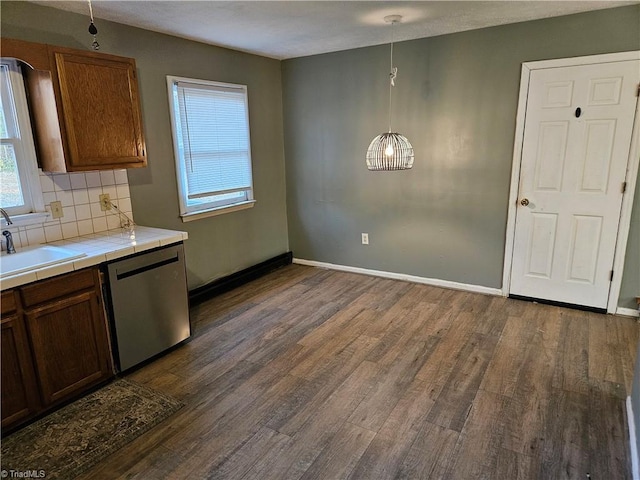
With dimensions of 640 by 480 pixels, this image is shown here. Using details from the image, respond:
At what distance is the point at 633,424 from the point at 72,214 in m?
3.63

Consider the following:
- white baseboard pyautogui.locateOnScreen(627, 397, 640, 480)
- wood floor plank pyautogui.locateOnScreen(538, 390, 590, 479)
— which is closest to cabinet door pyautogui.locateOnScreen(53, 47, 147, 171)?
wood floor plank pyautogui.locateOnScreen(538, 390, 590, 479)

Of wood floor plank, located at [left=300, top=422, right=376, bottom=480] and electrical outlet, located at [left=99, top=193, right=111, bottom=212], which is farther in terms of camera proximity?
electrical outlet, located at [left=99, top=193, right=111, bottom=212]

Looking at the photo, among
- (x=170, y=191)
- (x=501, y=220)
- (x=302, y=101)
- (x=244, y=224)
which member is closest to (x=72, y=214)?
(x=170, y=191)

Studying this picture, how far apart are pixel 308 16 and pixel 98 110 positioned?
162 centimetres

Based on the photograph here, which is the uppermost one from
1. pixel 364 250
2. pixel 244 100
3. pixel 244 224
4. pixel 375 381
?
pixel 244 100

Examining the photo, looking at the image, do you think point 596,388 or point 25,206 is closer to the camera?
point 596,388

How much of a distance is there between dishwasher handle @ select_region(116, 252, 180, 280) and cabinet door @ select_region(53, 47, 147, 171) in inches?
28.2

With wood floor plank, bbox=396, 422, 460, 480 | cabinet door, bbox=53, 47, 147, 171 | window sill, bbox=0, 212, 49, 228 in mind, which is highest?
cabinet door, bbox=53, 47, 147, 171

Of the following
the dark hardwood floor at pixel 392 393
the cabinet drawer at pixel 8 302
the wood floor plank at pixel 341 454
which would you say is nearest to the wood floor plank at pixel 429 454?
the dark hardwood floor at pixel 392 393

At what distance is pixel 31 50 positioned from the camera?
227 centimetres

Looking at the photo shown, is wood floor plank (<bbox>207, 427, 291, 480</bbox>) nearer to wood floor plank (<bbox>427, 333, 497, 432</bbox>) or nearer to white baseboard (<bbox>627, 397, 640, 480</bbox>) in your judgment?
wood floor plank (<bbox>427, 333, 497, 432</bbox>)

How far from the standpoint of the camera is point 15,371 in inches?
82.1

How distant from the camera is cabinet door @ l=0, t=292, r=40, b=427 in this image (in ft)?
6.64

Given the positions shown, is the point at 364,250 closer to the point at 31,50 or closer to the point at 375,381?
the point at 375,381
